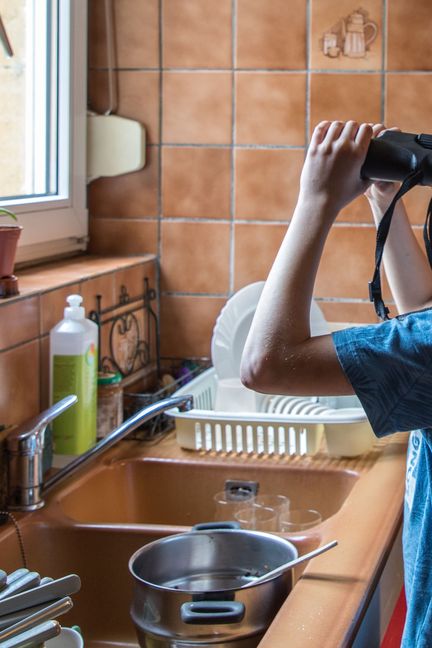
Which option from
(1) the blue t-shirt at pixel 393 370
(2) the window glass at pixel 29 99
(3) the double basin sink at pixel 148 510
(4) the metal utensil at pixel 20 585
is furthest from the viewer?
(2) the window glass at pixel 29 99

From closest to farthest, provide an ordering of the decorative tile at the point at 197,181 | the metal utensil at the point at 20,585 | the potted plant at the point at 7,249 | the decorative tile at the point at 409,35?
1. the metal utensil at the point at 20,585
2. the potted plant at the point at 7,249
3. the decorative tile at the point at 409,35
4. the decorative tile at the point at 197,181

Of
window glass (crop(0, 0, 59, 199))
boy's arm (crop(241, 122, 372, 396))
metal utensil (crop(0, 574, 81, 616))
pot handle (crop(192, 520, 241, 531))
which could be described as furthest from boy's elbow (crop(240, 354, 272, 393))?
window glass (crop(0, 0, 59, 199))

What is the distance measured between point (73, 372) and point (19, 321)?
0.14 meters

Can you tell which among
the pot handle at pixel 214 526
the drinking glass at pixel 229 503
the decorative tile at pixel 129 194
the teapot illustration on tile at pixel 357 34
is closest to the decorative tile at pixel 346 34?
the teapot illustration on tile at pixel 357 34

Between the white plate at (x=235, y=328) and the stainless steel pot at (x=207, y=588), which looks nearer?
the stainless steel pot at (x=207, y=588)

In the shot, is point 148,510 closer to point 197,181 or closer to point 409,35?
point 197,181

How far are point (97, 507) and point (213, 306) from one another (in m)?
0.60

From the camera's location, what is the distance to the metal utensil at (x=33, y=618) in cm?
101

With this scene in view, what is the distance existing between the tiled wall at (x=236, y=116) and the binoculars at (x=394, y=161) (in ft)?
3.50

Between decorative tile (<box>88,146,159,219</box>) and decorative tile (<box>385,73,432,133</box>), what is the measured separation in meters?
0.51

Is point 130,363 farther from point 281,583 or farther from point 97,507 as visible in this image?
point 281,583

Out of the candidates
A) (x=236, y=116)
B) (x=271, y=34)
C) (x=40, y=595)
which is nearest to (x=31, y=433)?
(x=40, y=595)

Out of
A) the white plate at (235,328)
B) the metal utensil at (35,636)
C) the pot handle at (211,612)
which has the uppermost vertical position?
the white plate at (235,328)

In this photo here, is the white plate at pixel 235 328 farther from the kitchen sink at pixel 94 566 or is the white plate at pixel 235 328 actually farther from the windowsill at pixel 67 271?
the kitchen sink at pixel 94 566
